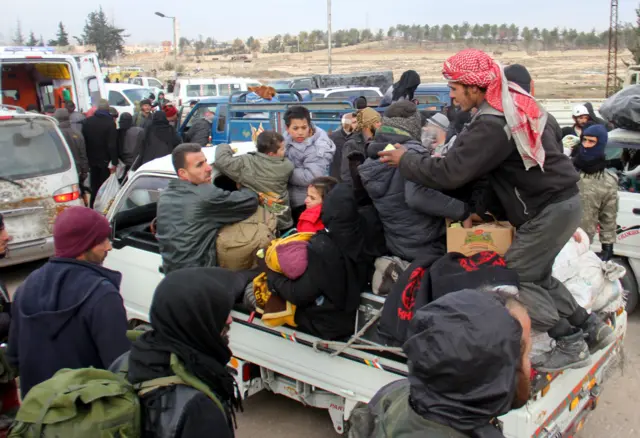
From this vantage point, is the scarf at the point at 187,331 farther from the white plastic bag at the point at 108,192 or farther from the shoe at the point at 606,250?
the white plastic bag at the point at 108,192

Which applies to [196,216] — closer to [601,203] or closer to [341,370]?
[341,370]

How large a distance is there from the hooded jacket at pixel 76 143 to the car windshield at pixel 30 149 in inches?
76.1

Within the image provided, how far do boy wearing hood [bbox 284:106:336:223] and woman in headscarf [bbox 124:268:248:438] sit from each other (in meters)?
2.42

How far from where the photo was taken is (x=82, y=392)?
1.91m

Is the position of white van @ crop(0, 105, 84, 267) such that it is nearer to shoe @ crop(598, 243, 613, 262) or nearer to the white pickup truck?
the white pickup truck

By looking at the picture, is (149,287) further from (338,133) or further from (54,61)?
(54,61)

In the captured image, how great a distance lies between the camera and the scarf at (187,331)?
206 cm

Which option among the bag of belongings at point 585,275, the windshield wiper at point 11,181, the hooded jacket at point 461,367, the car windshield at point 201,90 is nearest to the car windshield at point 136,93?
the car windshield at point 201,90

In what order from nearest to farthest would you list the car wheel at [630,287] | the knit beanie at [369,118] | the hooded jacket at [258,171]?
the hooded jacket at [258,171] < the knit beanie at [369,118] < the car wheel at [630,287]

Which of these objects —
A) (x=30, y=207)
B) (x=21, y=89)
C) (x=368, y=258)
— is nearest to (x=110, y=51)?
(x=21, y=89)

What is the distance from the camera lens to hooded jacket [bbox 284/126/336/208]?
14.9 feet

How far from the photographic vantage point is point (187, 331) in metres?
2.08

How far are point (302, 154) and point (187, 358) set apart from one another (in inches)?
117

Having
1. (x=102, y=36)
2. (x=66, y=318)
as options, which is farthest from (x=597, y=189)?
(x=102, y=36)
